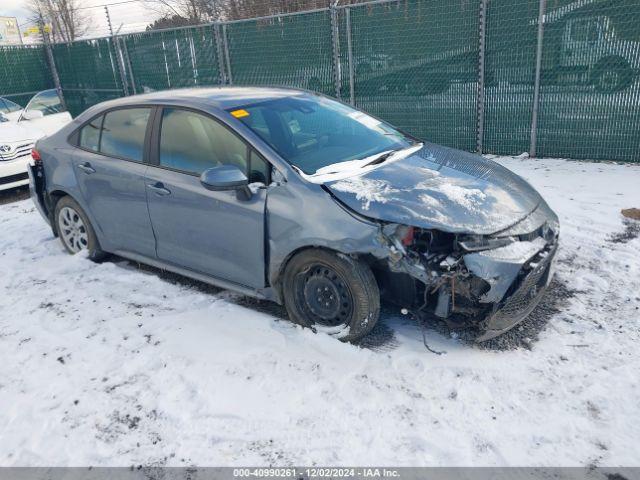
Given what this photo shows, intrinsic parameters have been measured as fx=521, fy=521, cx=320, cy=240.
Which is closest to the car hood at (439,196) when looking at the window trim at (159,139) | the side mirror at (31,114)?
the window trim at (159,139)

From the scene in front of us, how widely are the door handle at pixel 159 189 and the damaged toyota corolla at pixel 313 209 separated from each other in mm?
15

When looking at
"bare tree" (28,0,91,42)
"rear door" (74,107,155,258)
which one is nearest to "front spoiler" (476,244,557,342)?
"rear door" (74,107,155,258)

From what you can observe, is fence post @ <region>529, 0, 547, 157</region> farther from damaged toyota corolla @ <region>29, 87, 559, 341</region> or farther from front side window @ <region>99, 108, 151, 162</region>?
front side window @ <region>99, 108, 151, 162</region>

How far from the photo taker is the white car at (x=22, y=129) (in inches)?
313

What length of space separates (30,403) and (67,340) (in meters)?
0.72

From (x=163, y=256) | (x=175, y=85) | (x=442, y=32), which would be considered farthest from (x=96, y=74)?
(x=163, y=256)

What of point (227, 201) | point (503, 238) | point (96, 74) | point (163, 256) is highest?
point (96, 74)

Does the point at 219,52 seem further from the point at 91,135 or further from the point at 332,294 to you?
the point at 332,294

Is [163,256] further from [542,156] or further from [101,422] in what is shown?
[542,156]

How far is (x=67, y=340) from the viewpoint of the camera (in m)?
3.83

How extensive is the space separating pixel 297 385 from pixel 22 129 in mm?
7662

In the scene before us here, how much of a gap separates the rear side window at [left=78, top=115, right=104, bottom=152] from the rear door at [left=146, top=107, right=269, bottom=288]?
89 centimetres

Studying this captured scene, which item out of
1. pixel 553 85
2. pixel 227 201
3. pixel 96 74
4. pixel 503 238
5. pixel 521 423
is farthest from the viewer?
pixel 96 74

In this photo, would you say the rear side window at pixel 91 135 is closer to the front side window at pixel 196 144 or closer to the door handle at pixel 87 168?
the door handle at pixel 87 168
